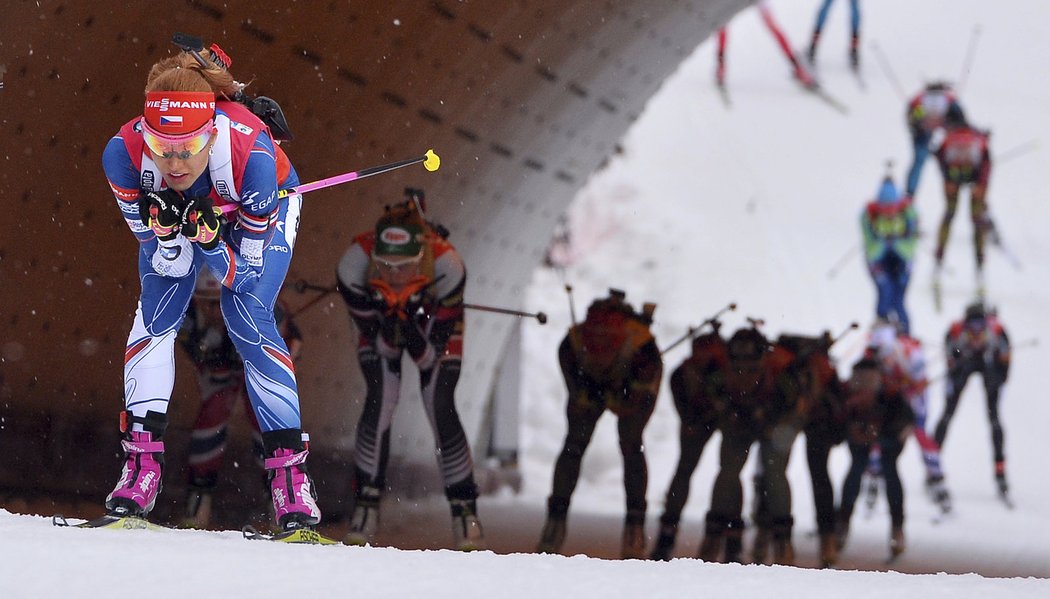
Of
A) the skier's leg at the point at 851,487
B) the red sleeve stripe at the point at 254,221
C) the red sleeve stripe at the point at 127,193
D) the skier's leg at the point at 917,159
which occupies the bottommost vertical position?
the skier's leg at the point at 851,487

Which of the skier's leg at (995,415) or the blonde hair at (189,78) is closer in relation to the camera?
the blonde hair at (189,78)

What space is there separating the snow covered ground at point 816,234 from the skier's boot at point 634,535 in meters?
0.41

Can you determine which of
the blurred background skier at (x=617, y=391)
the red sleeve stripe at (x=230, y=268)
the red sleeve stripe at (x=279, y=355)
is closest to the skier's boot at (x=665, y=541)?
the blurred background skier at (x=617, y=391)

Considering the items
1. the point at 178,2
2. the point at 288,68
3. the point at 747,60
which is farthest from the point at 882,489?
the point at 178,2

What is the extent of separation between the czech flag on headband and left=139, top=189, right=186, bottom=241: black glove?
196mm

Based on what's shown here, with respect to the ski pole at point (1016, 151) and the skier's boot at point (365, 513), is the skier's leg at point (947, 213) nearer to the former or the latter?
the ski pole at point (1016, 151)

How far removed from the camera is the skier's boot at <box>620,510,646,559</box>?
23.8ft

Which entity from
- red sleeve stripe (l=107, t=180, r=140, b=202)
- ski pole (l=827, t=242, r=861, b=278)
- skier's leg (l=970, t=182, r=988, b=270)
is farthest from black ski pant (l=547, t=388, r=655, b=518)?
skier's leg (l=970, t=182, r=988, b=270)

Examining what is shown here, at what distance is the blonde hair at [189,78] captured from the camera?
4.49 metres

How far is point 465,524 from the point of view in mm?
6672

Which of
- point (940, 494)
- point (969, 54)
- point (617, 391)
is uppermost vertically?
point (969, 54)

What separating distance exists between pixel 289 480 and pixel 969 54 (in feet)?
23.4

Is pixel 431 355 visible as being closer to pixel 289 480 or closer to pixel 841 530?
pixel 289 480

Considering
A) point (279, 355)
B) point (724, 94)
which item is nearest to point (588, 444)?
point (279, 355)
